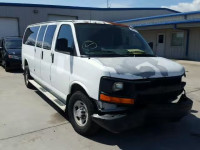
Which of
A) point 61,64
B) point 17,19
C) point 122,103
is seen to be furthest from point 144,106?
point 17,19

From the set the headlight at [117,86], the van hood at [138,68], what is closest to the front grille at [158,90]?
the van hood at [138,68]

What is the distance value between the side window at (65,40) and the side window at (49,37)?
1.28 feet

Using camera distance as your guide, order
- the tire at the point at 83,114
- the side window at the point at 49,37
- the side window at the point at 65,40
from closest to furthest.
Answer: the tire at the point at 83,114 → the side window at the point at 65,40 → the side window at the point at 49,37

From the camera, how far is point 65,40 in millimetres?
4281

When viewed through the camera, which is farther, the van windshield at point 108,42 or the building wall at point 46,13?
the building wall at point 46,13

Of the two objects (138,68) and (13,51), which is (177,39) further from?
(138,68)

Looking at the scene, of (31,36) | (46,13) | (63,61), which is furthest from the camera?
(46,13)

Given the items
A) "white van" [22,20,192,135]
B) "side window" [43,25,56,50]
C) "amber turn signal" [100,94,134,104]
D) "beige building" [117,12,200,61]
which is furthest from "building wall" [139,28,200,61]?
"amber turn signal" [100,94,134,104]

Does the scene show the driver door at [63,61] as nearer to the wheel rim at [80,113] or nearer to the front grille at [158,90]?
the wheel rim at [80,113]

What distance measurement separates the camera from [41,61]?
219 inches

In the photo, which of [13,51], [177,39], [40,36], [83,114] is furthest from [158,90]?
[177,39]

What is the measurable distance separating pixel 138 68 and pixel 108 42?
1090 millimetres

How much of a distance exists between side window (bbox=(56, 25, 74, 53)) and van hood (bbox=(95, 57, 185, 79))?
2.76 ft

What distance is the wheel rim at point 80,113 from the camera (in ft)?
12.7
